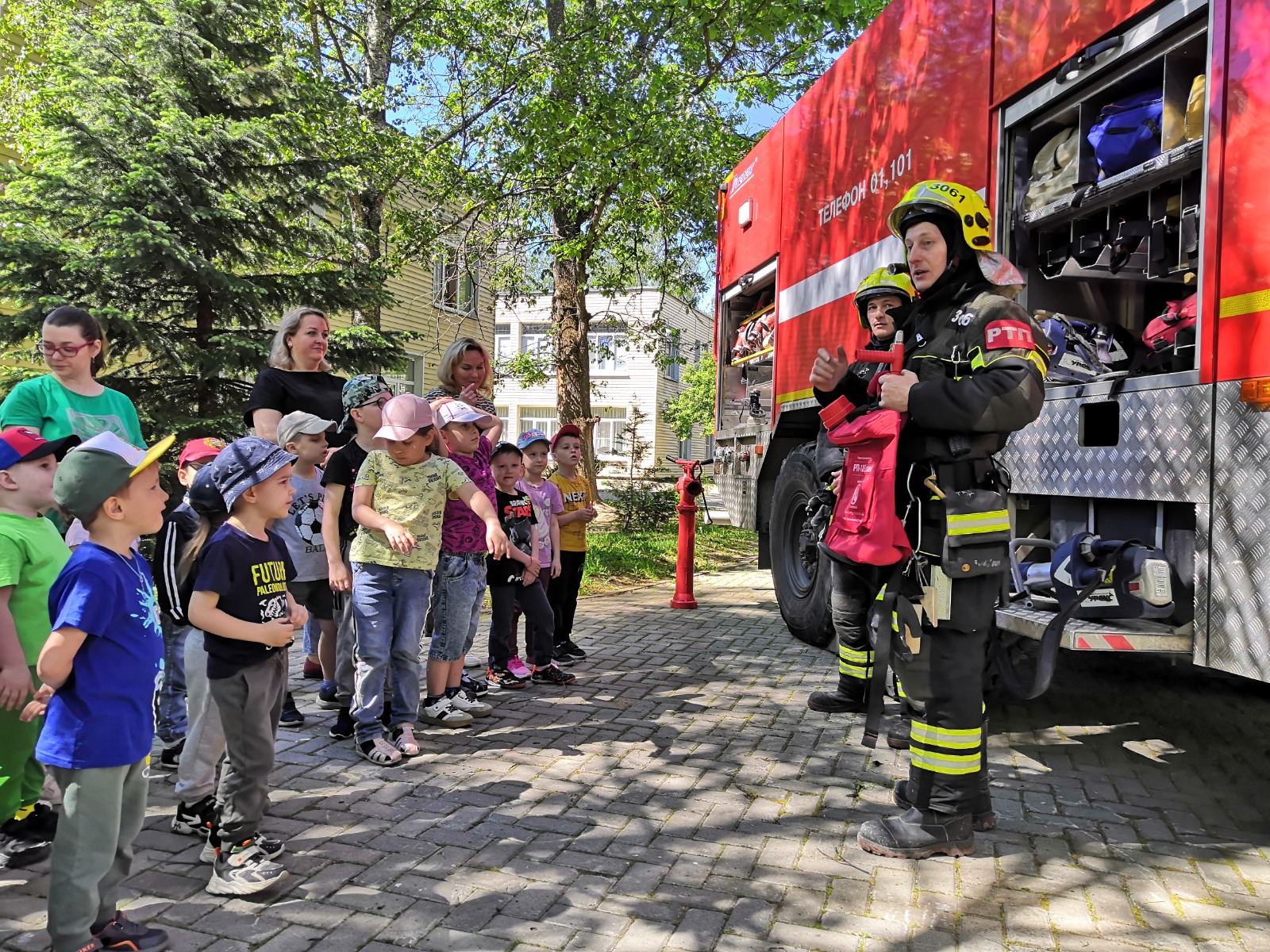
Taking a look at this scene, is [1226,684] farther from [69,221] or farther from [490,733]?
[69,221]

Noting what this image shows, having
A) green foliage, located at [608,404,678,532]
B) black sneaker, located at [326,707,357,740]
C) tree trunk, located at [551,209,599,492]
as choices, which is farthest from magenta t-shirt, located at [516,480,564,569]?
tree trunk, located at [551,209,599,492]

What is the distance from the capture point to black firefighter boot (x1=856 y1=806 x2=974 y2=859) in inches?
116

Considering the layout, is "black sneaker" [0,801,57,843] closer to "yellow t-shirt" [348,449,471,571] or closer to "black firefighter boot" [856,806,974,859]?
"yellow t-shirt" [348,449,471,571]

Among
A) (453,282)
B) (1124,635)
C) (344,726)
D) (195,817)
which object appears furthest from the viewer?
(453,282)

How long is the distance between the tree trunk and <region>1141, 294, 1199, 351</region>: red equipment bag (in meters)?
10.7

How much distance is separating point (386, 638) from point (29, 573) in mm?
1427

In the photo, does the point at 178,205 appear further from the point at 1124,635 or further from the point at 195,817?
the point at 1124,635

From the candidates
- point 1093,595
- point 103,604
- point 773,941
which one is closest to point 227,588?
point 103,604

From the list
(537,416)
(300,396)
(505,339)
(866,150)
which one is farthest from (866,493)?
(537,416)

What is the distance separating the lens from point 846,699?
4.72 m

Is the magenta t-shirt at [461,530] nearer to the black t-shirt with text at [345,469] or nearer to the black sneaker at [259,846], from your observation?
the black t-shirt with text at [345,469]

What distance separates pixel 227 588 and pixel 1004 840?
272 cm

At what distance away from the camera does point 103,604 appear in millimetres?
2205

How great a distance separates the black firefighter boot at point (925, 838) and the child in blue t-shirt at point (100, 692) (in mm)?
2187
